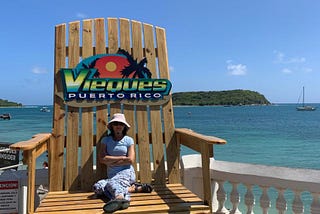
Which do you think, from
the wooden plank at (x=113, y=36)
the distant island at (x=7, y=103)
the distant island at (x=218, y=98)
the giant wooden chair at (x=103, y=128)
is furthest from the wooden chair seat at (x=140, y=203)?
the distant island at (x=7, y=103)

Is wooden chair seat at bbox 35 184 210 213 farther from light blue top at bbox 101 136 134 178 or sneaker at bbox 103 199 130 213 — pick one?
light blue top at bbox 101 136 134 178

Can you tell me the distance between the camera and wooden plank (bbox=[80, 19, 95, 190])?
123 inches

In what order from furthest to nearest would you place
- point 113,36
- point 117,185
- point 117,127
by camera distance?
1. point 113,36
2. point 117,127
3. point 117,185

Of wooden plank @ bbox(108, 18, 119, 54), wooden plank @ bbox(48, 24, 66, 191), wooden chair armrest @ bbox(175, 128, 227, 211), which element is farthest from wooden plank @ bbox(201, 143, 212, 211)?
wooden plank @ bbox(108, 18, 119, 54)

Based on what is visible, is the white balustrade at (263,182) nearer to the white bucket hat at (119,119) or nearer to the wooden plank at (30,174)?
the white bucket hat at (119,119)

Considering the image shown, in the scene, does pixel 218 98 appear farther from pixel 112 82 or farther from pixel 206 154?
pixel 206 154

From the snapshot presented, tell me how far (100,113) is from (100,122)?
3.8 inches

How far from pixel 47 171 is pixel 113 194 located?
2.87 ft

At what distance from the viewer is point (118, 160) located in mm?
2998

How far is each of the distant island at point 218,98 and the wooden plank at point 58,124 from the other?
96859mm

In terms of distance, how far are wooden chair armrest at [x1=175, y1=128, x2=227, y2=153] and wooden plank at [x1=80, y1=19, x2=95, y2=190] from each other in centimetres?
87

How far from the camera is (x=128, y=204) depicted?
239 centimetres

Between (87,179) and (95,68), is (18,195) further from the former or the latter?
(95,68)

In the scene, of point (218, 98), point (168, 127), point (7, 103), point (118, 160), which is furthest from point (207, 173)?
point (7, 103)
